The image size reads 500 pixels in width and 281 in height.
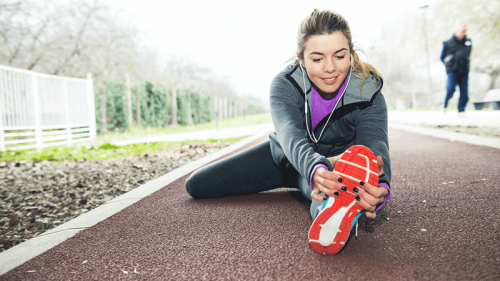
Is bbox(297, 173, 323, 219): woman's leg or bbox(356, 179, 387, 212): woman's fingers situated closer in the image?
bbox(356, 179, 387, 212): woman's fingers

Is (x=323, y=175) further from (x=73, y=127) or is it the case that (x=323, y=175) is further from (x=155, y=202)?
(x=73, y=127)

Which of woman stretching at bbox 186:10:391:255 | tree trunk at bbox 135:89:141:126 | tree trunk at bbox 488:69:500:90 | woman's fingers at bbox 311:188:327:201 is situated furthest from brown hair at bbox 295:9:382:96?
tree trunk at bbox 488:69:500:90

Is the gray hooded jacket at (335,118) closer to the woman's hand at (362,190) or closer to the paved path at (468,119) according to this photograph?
the woman's hand at (362,190)

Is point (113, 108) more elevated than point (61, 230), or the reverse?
point (113, 108)

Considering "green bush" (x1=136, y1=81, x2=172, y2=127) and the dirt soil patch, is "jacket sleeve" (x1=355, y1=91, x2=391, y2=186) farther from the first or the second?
"green bush" (x1=136, y1=81, x2=172, y2=127)

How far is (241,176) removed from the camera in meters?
2.76

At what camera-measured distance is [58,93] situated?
903cm

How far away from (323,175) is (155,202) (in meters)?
1.79

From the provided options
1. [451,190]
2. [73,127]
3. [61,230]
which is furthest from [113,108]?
[451,190]

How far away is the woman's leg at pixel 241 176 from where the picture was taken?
8.87ft

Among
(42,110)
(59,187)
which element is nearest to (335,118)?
(59,187)

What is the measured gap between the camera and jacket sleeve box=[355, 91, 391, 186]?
1.89 metres

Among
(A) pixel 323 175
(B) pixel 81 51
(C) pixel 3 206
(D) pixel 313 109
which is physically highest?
(B) pixel 81 51

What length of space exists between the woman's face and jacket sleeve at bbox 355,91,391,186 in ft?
0.85
